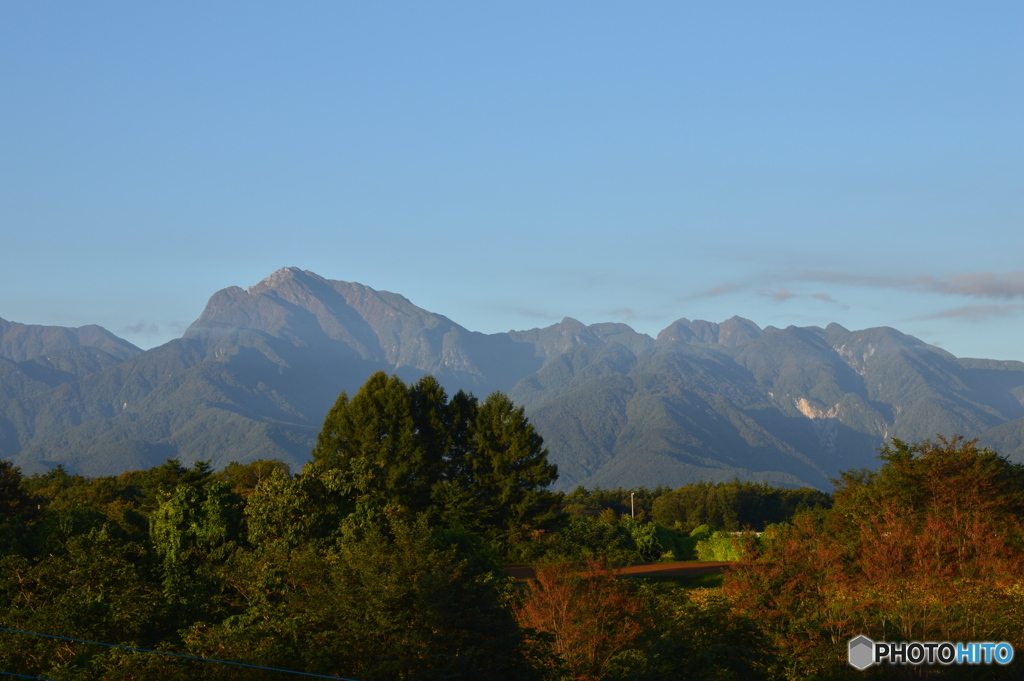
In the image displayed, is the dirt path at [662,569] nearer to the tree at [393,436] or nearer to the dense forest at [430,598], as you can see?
the tree at [393,436]

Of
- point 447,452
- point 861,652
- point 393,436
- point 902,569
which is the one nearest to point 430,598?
point 861,652

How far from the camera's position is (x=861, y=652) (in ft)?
62.4

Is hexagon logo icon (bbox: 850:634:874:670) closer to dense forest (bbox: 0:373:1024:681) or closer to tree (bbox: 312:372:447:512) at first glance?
dense forest (bbox: 0:373:1024:681)

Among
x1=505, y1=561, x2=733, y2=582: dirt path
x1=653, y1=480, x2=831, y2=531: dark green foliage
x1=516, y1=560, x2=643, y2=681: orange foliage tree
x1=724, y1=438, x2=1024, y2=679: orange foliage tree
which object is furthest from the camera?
x1=653, y1=480, x2=831, y2=531: dark green foliage

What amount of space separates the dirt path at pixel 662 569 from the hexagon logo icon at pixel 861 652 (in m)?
22.2

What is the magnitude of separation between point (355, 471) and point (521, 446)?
23154 millimetres

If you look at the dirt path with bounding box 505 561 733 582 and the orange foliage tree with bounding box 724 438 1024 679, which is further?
the dirt path with bounding box 505 561 733 582

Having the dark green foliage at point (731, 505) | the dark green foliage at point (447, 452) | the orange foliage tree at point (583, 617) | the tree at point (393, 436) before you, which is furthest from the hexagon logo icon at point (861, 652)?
the dark green foliage at point (731, 505)

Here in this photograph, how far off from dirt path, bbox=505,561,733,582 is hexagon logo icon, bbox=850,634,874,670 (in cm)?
2219

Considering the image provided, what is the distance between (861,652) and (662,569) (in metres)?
28.4

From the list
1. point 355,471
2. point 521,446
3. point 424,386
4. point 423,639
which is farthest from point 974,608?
point 424,386

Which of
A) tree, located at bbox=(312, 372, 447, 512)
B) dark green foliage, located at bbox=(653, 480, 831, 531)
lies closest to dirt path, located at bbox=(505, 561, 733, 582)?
tree, located at bbox=(312, 372, 447, 512)

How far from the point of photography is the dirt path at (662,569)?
42.9 metres

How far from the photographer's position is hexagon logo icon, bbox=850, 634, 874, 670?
18.9 meters
